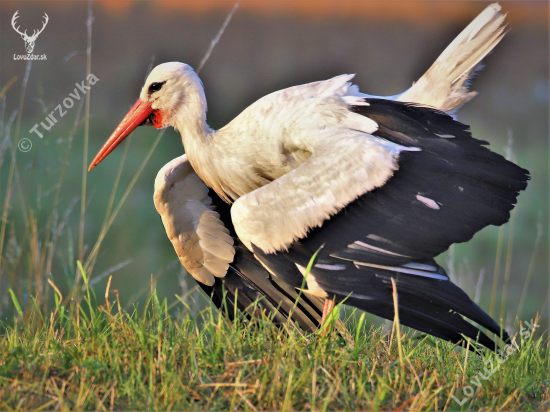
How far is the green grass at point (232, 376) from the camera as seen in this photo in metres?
1.63

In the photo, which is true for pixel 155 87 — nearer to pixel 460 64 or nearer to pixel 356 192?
pixel 356 192

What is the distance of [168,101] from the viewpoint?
280 centimetres

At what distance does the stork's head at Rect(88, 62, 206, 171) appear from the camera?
276 centimetres

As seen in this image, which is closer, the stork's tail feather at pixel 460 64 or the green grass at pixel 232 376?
the green grass at pixel 232 376

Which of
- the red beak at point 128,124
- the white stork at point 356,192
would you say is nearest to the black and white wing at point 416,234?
the white stork at point 356,192

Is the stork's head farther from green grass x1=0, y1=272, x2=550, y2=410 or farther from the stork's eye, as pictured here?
green grass x1=0, y1=272, x2=550, y2=410

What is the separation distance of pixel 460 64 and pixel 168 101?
4.65ft

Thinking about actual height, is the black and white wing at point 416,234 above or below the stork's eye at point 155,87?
below

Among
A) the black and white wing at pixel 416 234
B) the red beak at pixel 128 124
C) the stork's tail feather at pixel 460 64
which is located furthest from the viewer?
the red beak at pixel 128 124

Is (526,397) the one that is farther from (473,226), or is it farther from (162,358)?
(162,358)

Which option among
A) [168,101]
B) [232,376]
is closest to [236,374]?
[232,376]

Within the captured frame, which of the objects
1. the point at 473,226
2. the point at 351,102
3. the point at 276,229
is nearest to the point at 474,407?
the point at 473,226

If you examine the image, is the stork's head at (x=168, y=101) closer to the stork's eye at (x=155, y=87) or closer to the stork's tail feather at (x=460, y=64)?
the stork's eye at (x=155, y=87)

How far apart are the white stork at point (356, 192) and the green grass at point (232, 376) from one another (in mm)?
202
